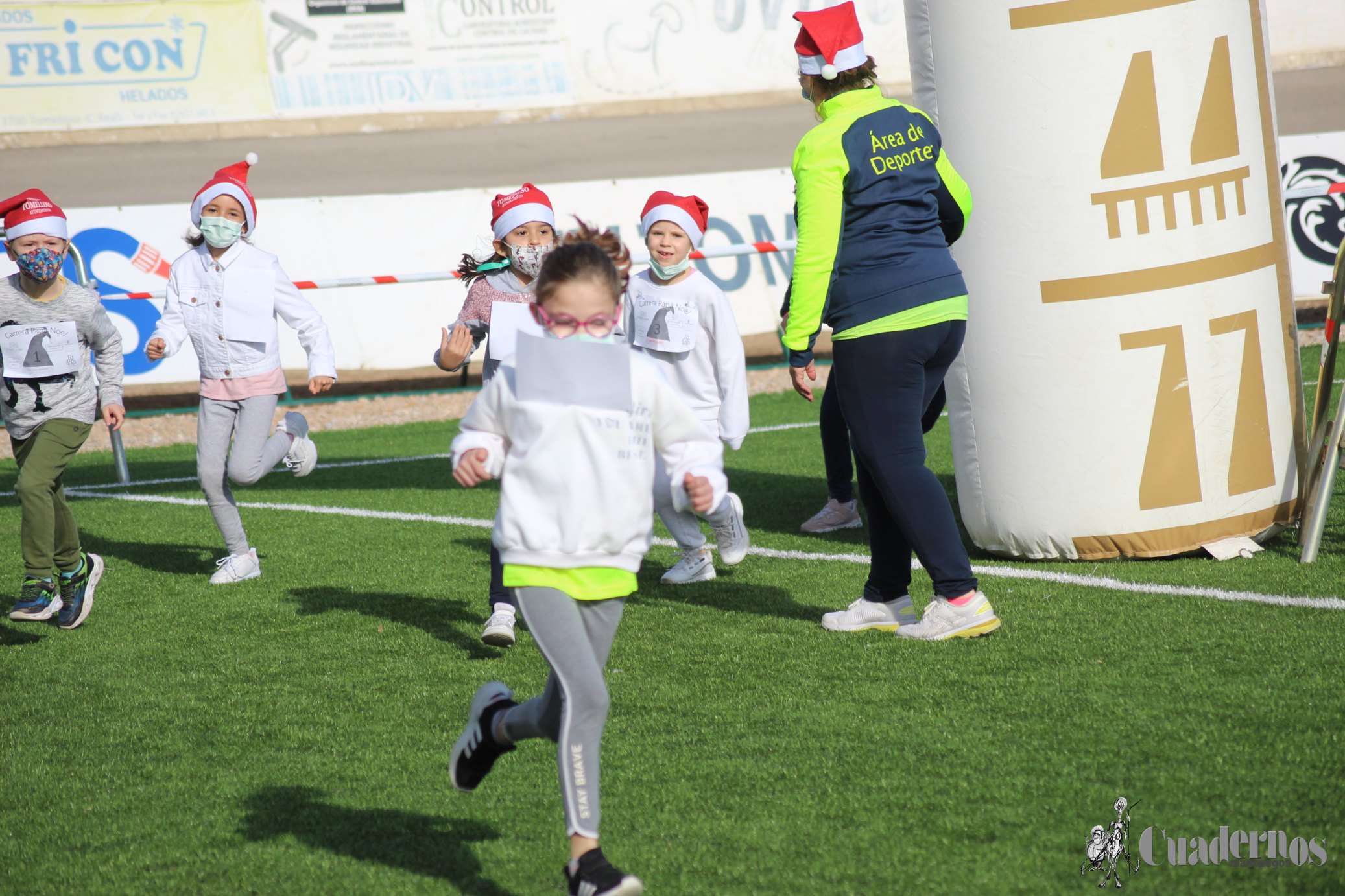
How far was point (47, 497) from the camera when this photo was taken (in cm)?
593

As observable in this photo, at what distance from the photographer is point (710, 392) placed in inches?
247

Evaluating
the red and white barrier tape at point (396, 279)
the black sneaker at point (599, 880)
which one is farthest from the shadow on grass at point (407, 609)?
the red and white barrier tape at point (396, 279)

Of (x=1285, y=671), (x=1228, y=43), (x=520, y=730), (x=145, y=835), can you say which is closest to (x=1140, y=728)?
(x=1285, y=671)

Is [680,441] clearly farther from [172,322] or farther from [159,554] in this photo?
[159,554]

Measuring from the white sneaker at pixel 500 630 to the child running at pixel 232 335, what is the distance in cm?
190

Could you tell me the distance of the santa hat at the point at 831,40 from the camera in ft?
15.5

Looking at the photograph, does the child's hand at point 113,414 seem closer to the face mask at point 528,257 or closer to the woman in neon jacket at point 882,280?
the face mask at point 528,257

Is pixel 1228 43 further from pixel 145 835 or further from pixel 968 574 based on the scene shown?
pixel 145 835

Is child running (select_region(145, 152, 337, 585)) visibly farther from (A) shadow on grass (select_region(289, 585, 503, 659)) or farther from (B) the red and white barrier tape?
(B) the red and white barrier tape

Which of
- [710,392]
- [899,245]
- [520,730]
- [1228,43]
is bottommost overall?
[520,730]

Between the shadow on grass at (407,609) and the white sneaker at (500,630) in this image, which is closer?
the white sneaker at (500,630)

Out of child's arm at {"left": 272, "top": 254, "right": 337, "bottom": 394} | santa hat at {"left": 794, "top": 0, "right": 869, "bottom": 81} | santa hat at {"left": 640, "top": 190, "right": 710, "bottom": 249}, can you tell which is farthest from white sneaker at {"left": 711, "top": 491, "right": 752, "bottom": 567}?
child's arm at {"left": 272, "top": 254, "right": 337, "bottom": 394}

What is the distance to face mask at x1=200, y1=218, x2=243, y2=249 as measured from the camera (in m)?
6.66

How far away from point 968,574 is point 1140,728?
113 cm
